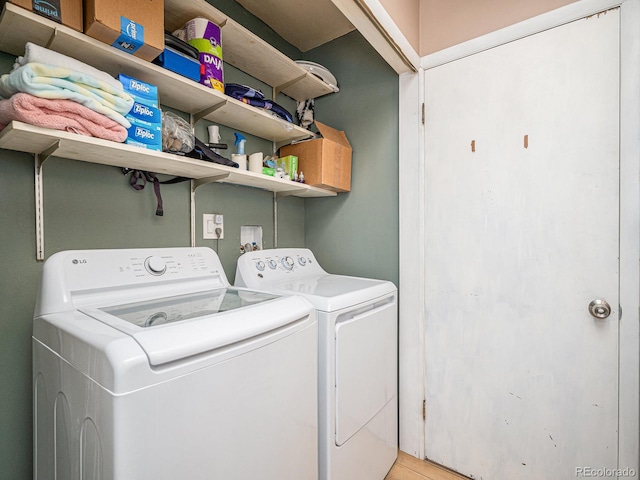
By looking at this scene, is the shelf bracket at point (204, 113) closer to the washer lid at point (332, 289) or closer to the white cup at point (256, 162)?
the white cup at point (256, 162)

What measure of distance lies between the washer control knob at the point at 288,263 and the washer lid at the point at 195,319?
1.82 feet

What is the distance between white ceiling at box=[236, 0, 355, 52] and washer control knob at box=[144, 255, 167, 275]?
1519 mm

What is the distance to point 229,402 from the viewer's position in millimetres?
833

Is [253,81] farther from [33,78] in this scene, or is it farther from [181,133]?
[33,78]

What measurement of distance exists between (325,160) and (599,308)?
1456 mm

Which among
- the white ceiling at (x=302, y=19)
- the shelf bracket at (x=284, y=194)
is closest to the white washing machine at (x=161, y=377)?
the shelf bracket at (x=284, y=194)

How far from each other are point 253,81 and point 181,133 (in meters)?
0.85

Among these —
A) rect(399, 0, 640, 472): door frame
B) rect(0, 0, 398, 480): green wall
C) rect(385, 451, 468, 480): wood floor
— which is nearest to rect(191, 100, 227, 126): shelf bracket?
rect(0, 0, 398, 480): green wall

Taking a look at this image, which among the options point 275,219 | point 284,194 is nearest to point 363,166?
point 284,194

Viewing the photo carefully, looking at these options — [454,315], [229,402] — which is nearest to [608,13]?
[454,315]

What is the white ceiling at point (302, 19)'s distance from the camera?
70.1 inches

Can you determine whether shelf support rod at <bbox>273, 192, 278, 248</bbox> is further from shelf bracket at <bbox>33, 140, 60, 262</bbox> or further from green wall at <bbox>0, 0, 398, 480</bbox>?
shelf bracket at <bbox>33, 140, 60, 262</bbox>

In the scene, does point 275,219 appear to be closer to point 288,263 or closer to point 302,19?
point 288,263

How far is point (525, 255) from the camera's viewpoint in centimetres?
145
